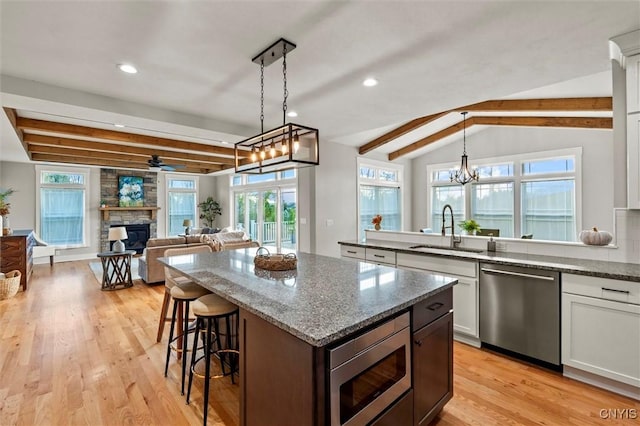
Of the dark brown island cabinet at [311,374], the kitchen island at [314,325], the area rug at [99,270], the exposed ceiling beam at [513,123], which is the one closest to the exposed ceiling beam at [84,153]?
the area rug at [99,270]

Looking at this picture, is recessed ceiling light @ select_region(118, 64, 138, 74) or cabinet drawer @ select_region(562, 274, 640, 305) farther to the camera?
recessed ceiling light @ select_region(118, 64, 138, 74)

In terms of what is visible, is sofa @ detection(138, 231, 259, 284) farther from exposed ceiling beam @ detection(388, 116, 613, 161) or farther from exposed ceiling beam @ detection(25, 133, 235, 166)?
exposed ceiling beam @ detection(388, 116, 613, 161)

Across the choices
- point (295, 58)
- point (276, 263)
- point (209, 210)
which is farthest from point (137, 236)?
point (295, 58)

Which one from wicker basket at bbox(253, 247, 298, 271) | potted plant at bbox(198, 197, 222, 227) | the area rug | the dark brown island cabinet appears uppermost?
potted plant at bbox(198, 197, 222, 227)

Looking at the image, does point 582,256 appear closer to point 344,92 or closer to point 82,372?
point 344,92

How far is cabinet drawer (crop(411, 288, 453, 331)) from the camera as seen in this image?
1.67 m

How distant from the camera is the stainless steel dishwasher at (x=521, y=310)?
2.42 metres

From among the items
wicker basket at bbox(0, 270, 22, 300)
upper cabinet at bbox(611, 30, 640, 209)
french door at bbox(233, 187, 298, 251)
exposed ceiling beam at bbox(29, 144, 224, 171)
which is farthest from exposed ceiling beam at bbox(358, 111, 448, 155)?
wicker basket at bbox(0, 270, 22, 300)

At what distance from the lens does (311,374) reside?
1.19 meters

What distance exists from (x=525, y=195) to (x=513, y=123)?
170 centimetres

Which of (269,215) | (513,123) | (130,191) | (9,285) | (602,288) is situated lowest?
(9,285)

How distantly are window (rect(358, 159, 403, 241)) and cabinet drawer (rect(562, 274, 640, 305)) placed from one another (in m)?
3.84

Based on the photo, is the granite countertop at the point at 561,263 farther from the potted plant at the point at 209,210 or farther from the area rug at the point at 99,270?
the potted plant at the point at 209,210

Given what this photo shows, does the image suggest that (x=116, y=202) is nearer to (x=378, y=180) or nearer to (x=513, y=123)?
(x=378, y=180)
